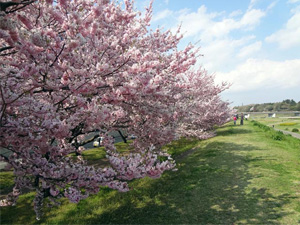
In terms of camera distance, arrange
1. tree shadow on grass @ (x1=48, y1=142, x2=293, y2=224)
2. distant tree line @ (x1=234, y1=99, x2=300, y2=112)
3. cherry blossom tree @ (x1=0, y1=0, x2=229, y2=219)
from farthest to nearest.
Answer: distant tree line @ (x1=234, y1=99, x2=300, y2=112) → tree shadow on grass @ (x1=48, y1=142, x2=293, y2=224) → cherry blossom tree @ (x1=0, y1=0, x2=229, y2=219)

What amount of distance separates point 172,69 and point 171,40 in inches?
107

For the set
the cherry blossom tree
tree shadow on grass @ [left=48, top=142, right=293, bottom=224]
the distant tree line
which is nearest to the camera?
the cherry blossom tree

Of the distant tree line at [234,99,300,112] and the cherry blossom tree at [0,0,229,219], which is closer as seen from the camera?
the cherry blossom tree at [0,0,229,219]

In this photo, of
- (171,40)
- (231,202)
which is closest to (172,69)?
(171,40)

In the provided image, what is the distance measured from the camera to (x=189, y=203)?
227 inches

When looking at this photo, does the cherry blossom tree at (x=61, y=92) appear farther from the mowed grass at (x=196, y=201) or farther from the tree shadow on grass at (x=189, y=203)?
the tree shadow on grass at (x=189, y=203)

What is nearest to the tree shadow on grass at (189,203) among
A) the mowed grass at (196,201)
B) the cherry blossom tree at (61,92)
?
the mowed grass at (196,201)

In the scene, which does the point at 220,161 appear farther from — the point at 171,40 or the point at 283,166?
the point at 171,40

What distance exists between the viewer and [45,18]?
3662mm

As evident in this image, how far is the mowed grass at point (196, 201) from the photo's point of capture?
4.98m

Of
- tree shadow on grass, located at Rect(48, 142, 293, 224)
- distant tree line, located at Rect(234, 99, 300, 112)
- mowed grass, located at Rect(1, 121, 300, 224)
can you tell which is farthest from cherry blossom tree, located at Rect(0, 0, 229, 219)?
distant tree line, located at Rect(234, 99, 300, 112)

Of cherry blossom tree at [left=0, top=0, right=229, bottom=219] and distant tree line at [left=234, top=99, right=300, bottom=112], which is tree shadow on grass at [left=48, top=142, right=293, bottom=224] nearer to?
cherry blossom tree at [left=0, top=0, right=229, bottom=219]

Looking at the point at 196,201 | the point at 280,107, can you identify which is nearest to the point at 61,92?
the point at 196,201

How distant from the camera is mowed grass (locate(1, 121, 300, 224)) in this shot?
498cm
